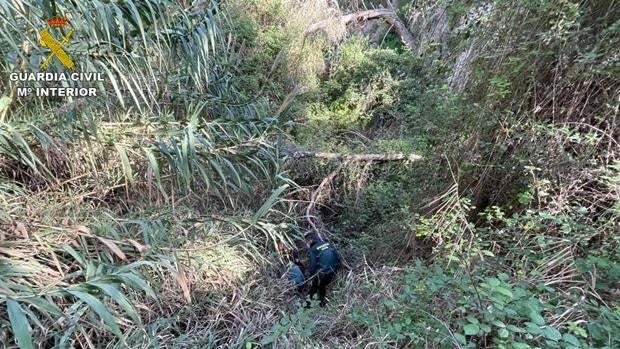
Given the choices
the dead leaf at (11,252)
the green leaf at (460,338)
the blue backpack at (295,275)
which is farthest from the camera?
the blue backpack at (295,275)

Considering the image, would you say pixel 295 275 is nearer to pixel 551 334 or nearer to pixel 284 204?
pixel 284 204

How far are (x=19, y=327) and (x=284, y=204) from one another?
184 cm

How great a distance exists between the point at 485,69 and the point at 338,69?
11.0 ft

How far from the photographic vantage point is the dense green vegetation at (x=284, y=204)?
1.26 m

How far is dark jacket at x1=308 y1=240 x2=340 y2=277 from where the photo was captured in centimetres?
233

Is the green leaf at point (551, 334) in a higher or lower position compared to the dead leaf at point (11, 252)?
lower

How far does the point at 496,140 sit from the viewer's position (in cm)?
175

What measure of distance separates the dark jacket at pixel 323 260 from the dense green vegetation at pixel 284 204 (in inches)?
5.8

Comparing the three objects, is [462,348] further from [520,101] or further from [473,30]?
[473,30]

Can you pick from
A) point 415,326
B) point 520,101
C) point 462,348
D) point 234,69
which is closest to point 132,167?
point 415,326

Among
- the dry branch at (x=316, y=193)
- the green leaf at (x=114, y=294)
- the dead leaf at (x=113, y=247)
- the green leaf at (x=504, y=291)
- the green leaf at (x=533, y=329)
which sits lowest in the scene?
the dry branch at (x=316, y=193)

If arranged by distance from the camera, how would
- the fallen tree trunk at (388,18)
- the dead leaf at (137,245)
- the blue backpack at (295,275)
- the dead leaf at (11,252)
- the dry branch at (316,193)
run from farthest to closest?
1. the fallen tree trunk at (388,18)
2. the dry branch at (316,193)
3. the blue backpack at (295,275)
4. the dead leaf at (137,245)
5. the dead leaf at (11,252)

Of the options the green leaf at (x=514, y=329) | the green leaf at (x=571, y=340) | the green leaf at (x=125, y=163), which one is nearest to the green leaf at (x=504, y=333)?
the green leaf at (x=514, y=329)

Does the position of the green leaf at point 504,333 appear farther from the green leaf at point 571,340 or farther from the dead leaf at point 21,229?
the dead leaf at point 21,229
